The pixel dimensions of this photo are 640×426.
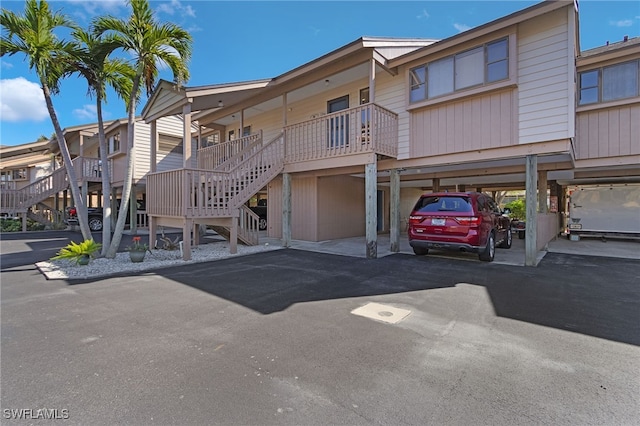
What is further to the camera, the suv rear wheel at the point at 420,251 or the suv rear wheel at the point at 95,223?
the suv rear wheel at the point at 95,223

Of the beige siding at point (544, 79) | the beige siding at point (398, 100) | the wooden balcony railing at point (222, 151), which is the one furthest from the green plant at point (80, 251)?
the beige siding at point (544, 79)

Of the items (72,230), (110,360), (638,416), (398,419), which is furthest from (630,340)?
(72,230)

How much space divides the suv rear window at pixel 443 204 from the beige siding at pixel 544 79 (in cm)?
Result: 198

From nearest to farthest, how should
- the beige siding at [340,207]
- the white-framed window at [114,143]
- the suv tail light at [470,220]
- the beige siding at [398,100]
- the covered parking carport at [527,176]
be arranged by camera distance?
the suv tail light at [470,220], the covered parking carport at [527,176], the beige siding at [398,100], the beige siding at [340,207], the white-framed window at [114,143]

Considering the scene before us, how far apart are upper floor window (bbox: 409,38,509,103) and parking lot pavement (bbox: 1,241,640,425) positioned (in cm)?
515

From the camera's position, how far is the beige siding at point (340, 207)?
1209 centimetres

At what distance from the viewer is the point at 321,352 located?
3238 millimetres

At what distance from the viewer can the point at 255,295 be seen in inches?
206

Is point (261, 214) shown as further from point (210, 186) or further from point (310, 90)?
point (210, 186)

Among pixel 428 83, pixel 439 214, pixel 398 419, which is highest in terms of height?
pixel 428 83

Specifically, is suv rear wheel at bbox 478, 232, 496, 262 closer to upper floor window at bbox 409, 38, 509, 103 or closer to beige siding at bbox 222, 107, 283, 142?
upper floor window at bbox 409, 38, 509, 103

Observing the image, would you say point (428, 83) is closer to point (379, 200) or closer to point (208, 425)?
point (379, 200)

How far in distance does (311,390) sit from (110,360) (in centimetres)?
204

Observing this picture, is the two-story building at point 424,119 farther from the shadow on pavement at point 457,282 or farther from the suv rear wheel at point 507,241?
the shadow on pavement at point 457,282
